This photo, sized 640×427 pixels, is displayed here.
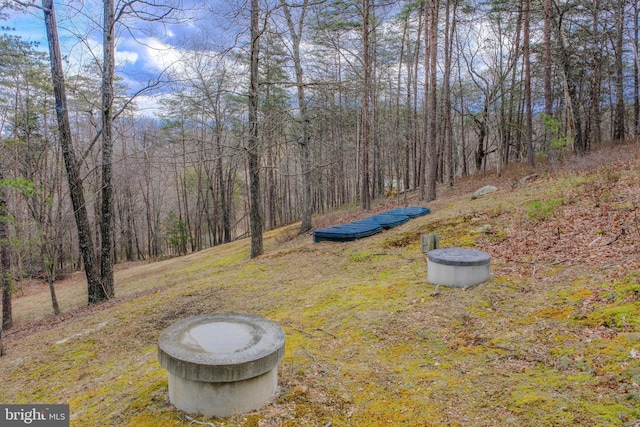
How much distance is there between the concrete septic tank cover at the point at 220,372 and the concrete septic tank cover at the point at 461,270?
300 cm

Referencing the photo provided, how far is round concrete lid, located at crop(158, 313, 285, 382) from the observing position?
2.46 metres

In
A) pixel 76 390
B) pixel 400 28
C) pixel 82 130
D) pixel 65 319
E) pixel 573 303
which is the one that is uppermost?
pixel 400 28

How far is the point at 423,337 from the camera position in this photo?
149 inches

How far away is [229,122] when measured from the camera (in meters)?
23.3

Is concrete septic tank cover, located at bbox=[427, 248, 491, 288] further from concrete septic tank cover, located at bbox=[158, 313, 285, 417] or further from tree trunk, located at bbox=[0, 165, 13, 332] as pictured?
tree trunk, located at bbox=[0, 165, 13, 332]

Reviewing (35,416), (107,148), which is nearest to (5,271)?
(107,148)

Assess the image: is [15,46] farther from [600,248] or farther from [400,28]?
[400,28]

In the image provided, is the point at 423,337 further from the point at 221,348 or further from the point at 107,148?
the point at 107,148

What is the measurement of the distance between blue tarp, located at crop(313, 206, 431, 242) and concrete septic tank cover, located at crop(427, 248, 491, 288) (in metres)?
4.04

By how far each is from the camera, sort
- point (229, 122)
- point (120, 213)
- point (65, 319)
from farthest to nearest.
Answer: point (120, 213) → point (229, 122) → point (65, 319)

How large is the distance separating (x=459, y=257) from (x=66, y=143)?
8428mm

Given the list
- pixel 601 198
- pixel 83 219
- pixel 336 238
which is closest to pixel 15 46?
pixel 83 219

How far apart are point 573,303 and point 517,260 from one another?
194 centimetres

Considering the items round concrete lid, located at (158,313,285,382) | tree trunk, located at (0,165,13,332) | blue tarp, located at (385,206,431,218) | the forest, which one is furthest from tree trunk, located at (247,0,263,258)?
tree trunk, located at (0,165,13,332)
